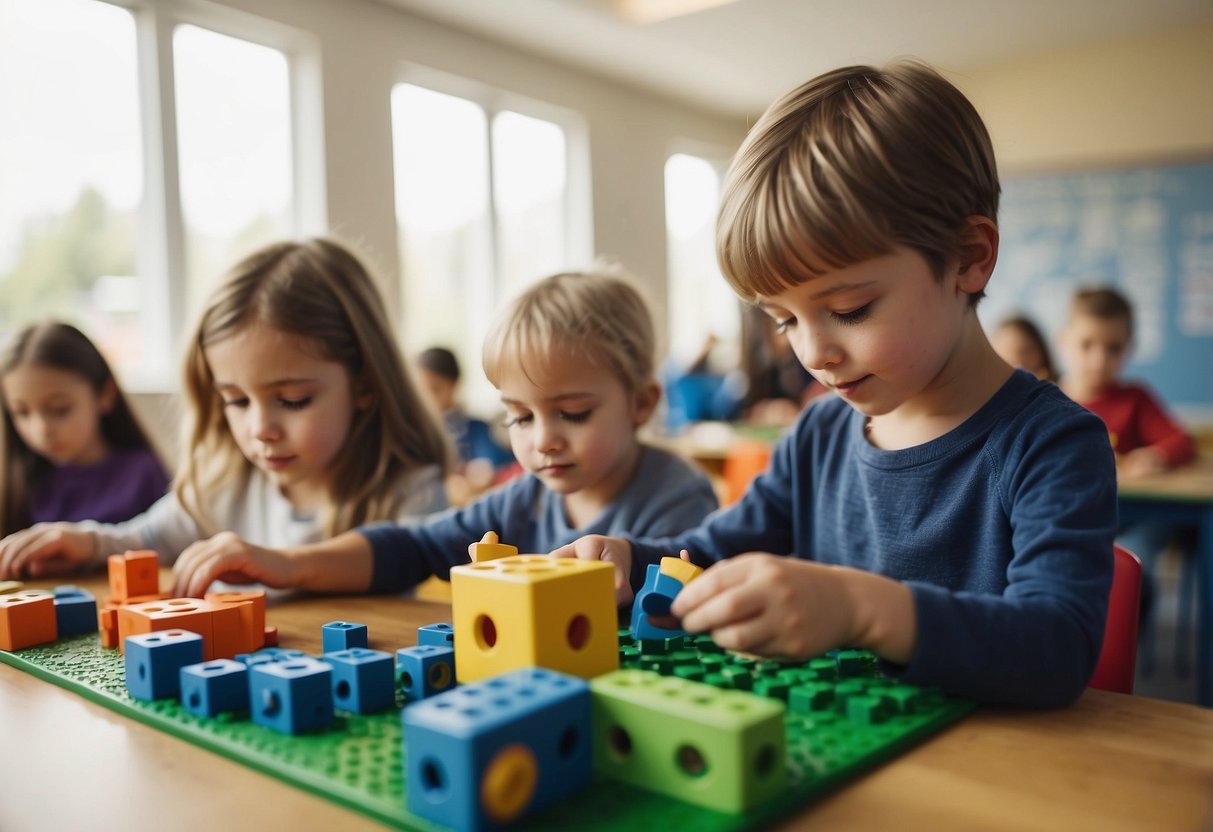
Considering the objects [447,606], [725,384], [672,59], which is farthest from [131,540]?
[672,59]

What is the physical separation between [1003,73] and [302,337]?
5.07 meters

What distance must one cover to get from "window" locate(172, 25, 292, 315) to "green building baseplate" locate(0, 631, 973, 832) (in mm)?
3114

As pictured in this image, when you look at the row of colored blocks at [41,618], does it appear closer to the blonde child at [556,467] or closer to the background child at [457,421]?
the blonde child at [556,467]

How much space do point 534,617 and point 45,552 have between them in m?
0.94

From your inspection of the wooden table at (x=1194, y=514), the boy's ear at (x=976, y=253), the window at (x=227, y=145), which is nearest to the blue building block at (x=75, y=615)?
the boy's ear at (x=976, y=253)

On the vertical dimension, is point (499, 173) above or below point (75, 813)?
above

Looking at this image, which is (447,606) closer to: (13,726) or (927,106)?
(13,726)

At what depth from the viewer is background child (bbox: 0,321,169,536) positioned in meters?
Result: 1.78

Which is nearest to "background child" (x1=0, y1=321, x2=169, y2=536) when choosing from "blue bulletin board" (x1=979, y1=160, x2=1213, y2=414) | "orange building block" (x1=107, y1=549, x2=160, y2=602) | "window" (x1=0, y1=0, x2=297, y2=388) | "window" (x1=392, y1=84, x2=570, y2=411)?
"orange building block" (x1=107, y1=549, x2=160, y2=602)

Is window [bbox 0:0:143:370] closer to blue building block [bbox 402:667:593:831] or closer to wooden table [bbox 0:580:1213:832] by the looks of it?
wooden table [bbox 0:580:1213:832]

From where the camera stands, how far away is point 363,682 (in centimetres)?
60

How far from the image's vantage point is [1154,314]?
4.76 metres

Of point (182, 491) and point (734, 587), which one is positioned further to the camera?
point (182, 491)

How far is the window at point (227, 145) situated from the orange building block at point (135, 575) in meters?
2.70
